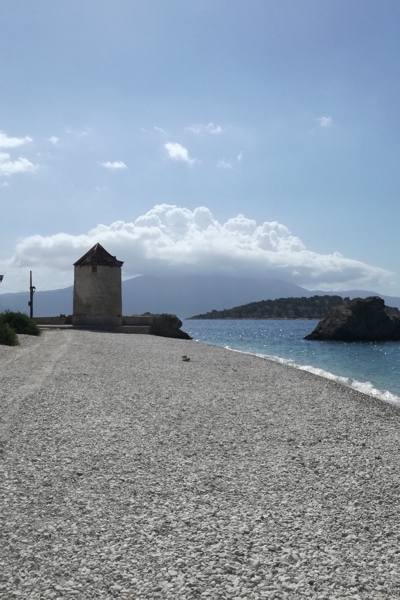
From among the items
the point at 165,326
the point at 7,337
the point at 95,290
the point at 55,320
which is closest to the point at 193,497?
the point at 7,337

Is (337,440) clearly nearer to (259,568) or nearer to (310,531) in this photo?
(310,531)

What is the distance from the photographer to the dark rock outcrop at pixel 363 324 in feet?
175

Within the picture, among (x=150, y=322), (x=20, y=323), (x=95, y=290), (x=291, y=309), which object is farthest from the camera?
(x=291, y=309)

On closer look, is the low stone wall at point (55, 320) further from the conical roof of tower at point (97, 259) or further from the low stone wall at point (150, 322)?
the conical roof of tower at point (97, 259)

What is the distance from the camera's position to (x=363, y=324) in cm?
5350

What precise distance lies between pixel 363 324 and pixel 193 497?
51.3 meters

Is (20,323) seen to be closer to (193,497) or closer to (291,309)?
(193,497)

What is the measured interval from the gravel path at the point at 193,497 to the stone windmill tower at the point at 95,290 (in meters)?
21.9

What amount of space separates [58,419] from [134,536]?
425cm

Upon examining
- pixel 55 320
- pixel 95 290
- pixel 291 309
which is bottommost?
pixel 55 320

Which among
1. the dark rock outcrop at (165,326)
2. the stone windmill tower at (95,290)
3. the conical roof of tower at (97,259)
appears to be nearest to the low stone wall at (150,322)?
the dark rock outcrop at (165,326)

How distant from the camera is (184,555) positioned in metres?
3.95

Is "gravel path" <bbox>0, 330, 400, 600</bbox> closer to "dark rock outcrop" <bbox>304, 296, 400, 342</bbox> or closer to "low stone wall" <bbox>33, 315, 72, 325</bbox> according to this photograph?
"low stone wall" <bbox>33, 315, 72, 325</bbox>

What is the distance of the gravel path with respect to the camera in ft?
12.0
